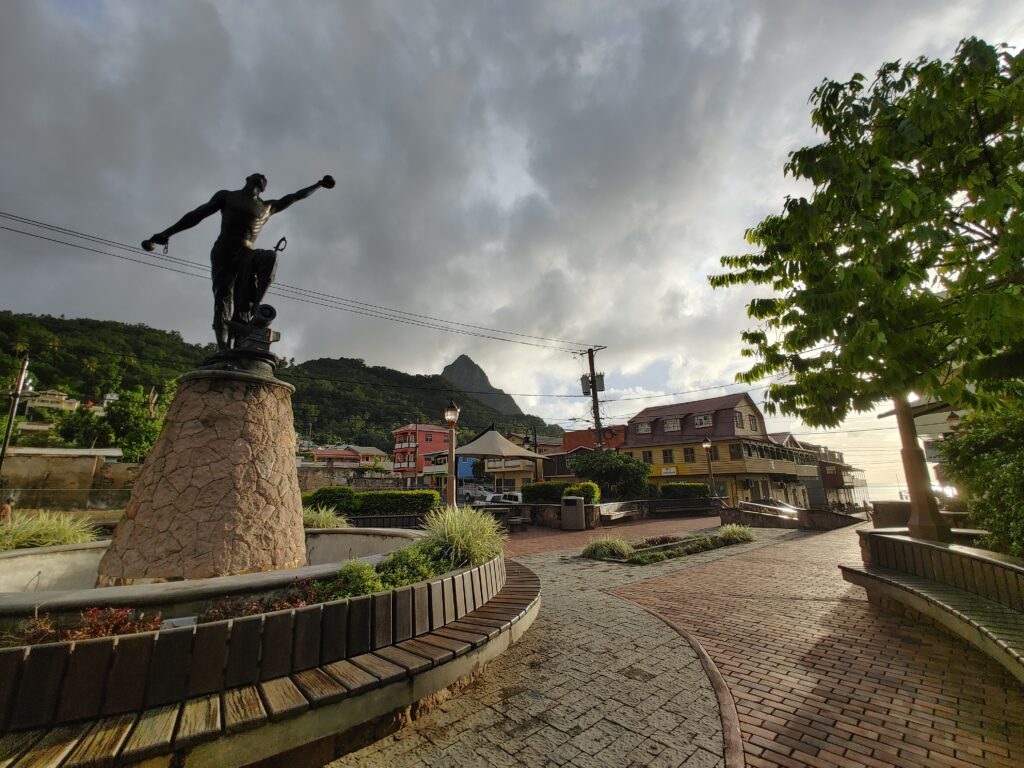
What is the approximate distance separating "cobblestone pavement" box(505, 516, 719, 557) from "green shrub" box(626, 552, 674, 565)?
6.88 feet

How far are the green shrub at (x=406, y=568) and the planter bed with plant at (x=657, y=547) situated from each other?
632cm

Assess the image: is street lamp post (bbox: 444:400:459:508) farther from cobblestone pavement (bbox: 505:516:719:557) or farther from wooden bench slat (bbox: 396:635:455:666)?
wooden bench slat (bbox: 396:635:455:666)

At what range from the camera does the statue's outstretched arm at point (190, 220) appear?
17.5 ft

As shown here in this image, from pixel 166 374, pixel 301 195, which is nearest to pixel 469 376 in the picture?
pixel 166 374

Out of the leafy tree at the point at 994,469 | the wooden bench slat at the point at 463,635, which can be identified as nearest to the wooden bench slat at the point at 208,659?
the wooden bench slat at the point at 463,635

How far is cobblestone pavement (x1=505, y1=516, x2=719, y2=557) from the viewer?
1179cm

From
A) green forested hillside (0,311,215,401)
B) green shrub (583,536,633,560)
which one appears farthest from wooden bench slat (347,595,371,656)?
green forested hillside (0,311,215,401)

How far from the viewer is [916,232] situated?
3.05 meters

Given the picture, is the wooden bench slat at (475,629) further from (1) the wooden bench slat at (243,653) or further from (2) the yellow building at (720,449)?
(2) the yellow building at (720,449)

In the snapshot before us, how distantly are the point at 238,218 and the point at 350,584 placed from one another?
4524 mm

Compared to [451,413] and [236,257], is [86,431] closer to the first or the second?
[451,413]

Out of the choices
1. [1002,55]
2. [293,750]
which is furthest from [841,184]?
[293,750]

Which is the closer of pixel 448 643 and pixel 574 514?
pixel 448 643

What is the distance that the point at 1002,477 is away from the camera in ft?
16.4
